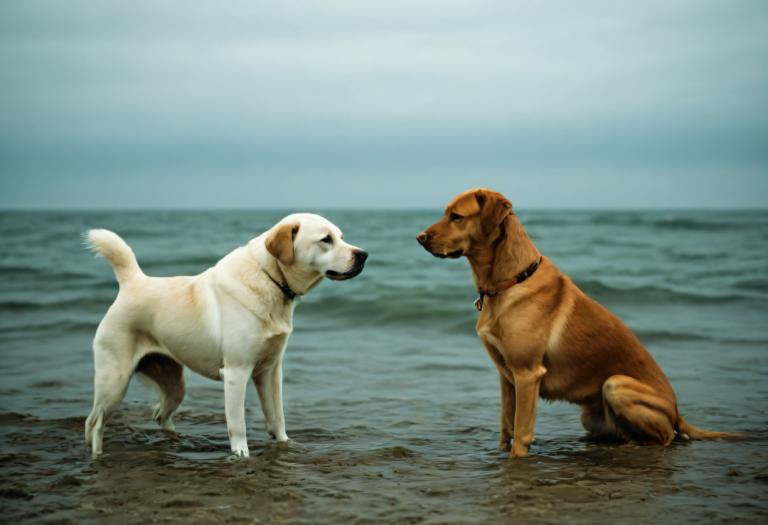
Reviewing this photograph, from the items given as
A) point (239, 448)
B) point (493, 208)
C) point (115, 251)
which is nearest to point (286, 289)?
point (239, 448)

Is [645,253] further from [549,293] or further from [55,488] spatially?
[55,488]

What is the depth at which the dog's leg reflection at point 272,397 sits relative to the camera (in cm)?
530

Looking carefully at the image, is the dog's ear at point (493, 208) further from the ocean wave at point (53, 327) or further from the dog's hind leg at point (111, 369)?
the ocean wave at point (53, 327)

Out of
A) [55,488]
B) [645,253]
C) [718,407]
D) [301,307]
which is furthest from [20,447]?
[645,253]

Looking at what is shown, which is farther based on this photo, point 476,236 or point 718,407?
point 718,407

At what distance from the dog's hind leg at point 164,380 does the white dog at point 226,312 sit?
181 mm

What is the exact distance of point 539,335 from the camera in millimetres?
4891

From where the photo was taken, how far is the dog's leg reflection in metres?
5.30

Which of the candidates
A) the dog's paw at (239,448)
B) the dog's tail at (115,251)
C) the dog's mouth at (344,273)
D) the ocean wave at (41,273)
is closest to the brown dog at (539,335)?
the dog's mouth at (344,273)

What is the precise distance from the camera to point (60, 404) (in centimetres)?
671

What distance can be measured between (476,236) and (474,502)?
5.86 feet

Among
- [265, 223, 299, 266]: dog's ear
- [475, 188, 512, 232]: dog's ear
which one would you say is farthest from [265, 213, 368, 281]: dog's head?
[475, 188, 512, 232]: dog's ear

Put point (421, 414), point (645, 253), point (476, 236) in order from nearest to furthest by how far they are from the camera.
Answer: point (476, 236) < point (421, 414) < point (645, 253)

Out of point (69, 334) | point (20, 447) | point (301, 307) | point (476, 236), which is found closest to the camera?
point (476, 236)
